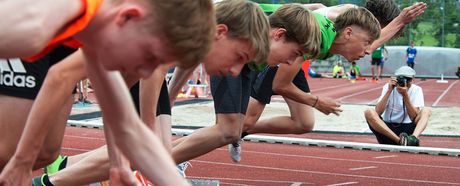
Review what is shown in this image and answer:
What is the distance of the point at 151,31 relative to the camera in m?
2.35

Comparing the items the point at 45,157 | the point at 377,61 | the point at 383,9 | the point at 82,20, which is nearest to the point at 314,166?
the point at 383,9

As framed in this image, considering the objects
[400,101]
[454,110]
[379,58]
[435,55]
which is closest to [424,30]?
[435,55]

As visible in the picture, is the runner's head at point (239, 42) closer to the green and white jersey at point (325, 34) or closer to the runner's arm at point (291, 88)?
the green and white jersey at point (325, 34)

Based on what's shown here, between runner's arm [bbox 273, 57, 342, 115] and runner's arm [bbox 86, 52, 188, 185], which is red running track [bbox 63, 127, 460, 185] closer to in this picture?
runner's arm [bbox 273, 57, 342, 115]

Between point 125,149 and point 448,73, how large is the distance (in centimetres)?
3464

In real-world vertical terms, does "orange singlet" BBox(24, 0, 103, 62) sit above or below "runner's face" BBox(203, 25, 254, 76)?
above

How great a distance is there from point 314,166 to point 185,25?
6449 millimetres

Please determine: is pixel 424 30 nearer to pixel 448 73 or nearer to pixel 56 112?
pixel 448 73

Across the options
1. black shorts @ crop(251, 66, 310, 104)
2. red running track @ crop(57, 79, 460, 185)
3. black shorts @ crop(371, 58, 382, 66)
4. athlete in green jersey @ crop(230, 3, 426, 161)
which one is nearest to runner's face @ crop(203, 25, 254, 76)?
athlete in green jersey @ crop(230, 3, 426, 161)

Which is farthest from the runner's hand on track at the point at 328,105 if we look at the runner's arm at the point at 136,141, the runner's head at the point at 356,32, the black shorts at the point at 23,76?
the runner's arm at the point at 136,141

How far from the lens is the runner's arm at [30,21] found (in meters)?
2.18

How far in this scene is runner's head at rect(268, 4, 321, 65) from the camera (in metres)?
5.02

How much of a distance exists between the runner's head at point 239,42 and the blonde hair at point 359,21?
82.2 inches

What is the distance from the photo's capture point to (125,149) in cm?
316
